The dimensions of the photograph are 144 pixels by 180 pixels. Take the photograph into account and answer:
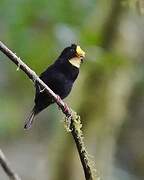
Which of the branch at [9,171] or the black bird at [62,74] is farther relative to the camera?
the black bird at [62,74]

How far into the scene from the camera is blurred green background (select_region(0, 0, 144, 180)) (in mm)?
3014

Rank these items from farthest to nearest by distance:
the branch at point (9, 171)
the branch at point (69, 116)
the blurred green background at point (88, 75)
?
the blurred green background at point (88, 75)
the branch at point (69, 116)
the branch at point (9, 171)

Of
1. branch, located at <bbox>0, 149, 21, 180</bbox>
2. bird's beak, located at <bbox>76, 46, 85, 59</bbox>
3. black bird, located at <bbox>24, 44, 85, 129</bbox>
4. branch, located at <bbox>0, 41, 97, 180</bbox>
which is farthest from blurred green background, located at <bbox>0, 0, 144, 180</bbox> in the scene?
branch, located at <bbox>0, 149, 21, 180</bbox>

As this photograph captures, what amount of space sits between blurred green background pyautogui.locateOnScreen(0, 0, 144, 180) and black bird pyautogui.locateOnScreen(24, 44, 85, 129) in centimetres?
137

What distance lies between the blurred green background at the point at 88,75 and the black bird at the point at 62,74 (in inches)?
54.0

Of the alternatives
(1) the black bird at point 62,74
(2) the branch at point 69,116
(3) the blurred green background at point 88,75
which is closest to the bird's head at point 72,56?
(1) the black bird at point 62,74

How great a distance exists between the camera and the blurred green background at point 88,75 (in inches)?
119

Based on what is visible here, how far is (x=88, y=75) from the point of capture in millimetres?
3863

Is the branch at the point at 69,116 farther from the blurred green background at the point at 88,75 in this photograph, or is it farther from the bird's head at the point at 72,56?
the blurred green background at the point at 88,75

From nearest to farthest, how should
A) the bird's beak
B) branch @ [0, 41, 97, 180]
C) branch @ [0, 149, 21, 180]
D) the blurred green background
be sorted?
branch @ [0, 149, 21, 180] < branch @ [0, 41, 97, 180] < the bird's beak < the blurred green background

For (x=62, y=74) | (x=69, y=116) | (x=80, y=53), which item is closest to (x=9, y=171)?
(x=69, y=116)

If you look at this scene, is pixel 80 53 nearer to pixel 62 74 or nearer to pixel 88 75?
pixel 62 74

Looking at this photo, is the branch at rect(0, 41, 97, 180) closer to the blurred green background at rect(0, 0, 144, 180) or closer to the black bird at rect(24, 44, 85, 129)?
the black bird at rect(24, 44, 85, 129)

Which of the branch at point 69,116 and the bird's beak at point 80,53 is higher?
the bird's beak at point 80,53
